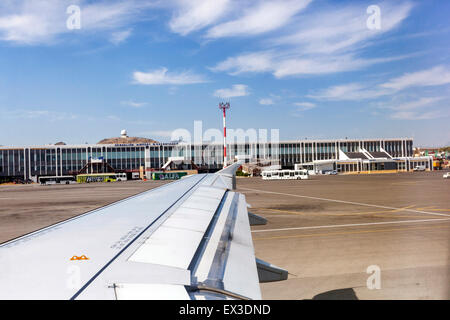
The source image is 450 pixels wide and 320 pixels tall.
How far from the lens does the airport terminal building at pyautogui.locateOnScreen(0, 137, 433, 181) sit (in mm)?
92938

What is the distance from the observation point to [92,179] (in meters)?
91.5

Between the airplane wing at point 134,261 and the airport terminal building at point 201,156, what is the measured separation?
83662 millimetres

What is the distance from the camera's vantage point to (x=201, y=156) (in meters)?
96.8

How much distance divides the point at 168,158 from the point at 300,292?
9316 cm

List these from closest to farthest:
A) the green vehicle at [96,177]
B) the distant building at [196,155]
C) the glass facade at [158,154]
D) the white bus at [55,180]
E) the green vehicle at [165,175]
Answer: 1. the white bus at [55,180]
2. the green vehicle at [96,177]
3. the green vehicle at [165,175]
4. the glass facade at [158,154]
5. the distant building at [196,155]

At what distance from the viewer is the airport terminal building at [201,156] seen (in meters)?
92.9

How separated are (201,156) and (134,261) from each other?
95.0m

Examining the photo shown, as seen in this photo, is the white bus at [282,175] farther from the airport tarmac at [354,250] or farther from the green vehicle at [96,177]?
the airport tarmac at [354,250]

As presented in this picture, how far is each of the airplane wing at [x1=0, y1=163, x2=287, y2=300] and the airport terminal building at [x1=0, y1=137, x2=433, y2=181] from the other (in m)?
83.7

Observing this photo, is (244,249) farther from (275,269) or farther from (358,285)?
(358,285)

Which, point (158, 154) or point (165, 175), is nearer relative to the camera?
point (165, 175)

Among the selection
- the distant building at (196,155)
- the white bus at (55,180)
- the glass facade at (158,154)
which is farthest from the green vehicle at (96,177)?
the glass facade at (158,154)

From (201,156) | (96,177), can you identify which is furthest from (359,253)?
(96,177)

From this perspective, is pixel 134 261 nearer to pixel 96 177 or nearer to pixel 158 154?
pixel 96 177
